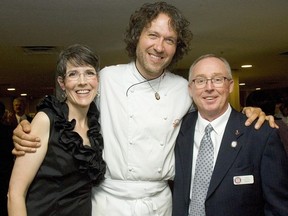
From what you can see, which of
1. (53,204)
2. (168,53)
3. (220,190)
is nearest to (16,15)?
(168,53)

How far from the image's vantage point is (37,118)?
6.02 feet

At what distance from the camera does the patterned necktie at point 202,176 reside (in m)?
1.96

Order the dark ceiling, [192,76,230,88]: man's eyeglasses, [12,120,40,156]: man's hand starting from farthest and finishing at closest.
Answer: the dark ceiling
[192,76,230,88]: man's eyeglasses
[12,120,40,156]: man's hand

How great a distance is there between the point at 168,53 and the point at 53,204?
95 centimetres

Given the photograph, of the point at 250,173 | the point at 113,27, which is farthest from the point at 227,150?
the point at 113,27

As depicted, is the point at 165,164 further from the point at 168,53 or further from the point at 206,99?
the point at 168,53

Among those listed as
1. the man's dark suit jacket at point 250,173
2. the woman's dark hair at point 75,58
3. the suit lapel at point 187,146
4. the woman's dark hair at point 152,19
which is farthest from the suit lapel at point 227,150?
the woman's dark hair at point 75,58

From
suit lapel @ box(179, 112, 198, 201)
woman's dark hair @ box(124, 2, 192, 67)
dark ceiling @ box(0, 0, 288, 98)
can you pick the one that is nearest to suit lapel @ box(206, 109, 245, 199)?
suit lapel @ box(179, 112, 198, 201)

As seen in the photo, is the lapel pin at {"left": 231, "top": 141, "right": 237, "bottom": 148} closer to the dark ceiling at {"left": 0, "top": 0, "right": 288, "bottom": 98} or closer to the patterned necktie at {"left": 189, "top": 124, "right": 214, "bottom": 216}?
the patterned necktie at {"left": 189, "top": 124, "right": 214, "bottom": 216}

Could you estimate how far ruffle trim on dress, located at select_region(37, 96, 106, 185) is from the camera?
1.88 metres

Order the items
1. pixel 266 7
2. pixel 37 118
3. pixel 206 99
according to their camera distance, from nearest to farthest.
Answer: pixel 37 118 < pixel 206 99 < pixel 266 7

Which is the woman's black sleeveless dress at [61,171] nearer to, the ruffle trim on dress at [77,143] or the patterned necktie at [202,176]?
the ruffle trim on dress at [77,143]

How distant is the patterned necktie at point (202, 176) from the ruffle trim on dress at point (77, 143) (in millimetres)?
469

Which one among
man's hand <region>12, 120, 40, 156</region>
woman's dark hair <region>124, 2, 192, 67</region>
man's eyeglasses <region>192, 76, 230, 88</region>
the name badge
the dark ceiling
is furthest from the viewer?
the dark ceiling
